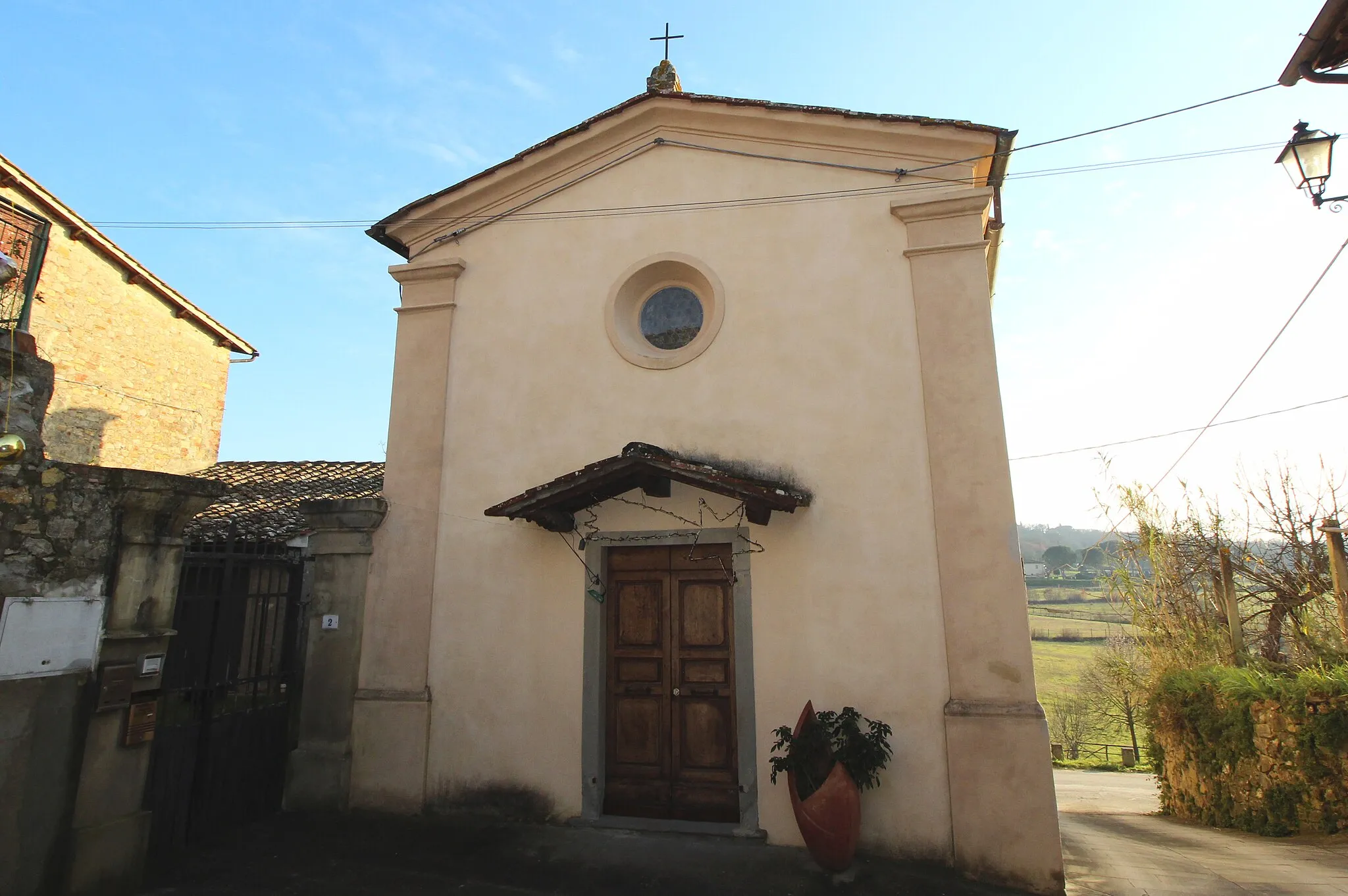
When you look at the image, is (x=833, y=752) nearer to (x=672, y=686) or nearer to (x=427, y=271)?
(x=672, y=686)

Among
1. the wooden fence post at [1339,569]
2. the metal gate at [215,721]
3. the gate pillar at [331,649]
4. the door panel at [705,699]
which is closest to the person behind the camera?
the metal gate at [215,721]

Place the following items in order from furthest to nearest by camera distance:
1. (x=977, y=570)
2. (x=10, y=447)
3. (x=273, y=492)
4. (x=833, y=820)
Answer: (x=273, y=492), (x=977, y=570), (x=833, y=820), (x=10, y=447)

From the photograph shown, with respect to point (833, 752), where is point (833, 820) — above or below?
below

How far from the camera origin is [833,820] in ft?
17.0

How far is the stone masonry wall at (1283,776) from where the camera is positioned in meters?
7.09

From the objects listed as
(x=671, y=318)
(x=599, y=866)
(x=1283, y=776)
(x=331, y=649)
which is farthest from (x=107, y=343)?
(x=1283, y=776)

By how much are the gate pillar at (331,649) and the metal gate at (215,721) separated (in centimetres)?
25

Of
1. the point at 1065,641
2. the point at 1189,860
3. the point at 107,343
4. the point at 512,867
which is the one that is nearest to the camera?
the point at 512,867

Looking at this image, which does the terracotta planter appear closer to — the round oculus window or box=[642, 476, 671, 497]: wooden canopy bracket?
box=[642, 476, 671, 497]: wooden canopy bracket

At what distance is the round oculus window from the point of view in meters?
7.30

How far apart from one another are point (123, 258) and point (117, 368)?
2004 millimetres

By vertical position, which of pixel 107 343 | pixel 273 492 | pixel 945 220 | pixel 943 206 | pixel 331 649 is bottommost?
pixel 331 649

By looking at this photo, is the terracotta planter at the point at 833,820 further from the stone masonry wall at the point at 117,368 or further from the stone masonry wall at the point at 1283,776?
the stone masonry wall at the point at 117,368

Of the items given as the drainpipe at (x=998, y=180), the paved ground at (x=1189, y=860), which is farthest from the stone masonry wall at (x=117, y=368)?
the paved ground at (x=1189, y=860)
